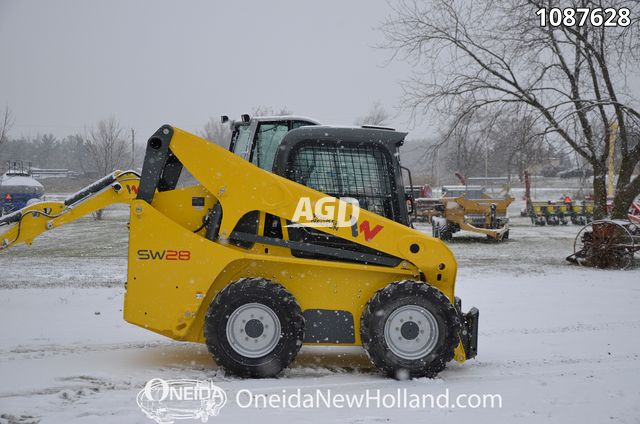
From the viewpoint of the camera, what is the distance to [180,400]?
203 inches

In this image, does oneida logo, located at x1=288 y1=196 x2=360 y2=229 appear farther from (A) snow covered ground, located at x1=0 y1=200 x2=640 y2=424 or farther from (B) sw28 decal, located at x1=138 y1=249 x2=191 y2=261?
(A) snow covered ground, located at x1=0 y1=200 x2=640 y2=424

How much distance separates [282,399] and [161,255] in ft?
5.64

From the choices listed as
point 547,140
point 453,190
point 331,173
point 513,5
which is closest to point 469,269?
point 547,140

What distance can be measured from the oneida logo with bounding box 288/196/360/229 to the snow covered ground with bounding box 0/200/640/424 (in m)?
1.44

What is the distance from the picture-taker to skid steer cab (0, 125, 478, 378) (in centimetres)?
580

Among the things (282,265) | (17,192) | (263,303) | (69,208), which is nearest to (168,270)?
(263,303)

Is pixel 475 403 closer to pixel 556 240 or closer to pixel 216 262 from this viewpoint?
pixel 216 262

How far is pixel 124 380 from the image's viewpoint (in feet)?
18.6

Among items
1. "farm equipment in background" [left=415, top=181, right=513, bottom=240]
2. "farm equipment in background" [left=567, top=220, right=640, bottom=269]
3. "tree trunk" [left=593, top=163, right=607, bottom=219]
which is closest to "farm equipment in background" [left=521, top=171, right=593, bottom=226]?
"farm equipment in background" [left=415, top=181, right=513, bottom=240]

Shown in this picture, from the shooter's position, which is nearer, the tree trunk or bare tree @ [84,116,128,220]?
the tree trunk

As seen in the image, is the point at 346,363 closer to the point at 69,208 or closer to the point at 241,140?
the point at 241,140

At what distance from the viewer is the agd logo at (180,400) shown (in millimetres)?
4824

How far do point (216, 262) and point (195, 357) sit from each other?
1363 mm

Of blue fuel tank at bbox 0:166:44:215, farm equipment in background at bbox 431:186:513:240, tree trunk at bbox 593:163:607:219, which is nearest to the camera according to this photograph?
tree trunk at bbox 593:163:607:219
